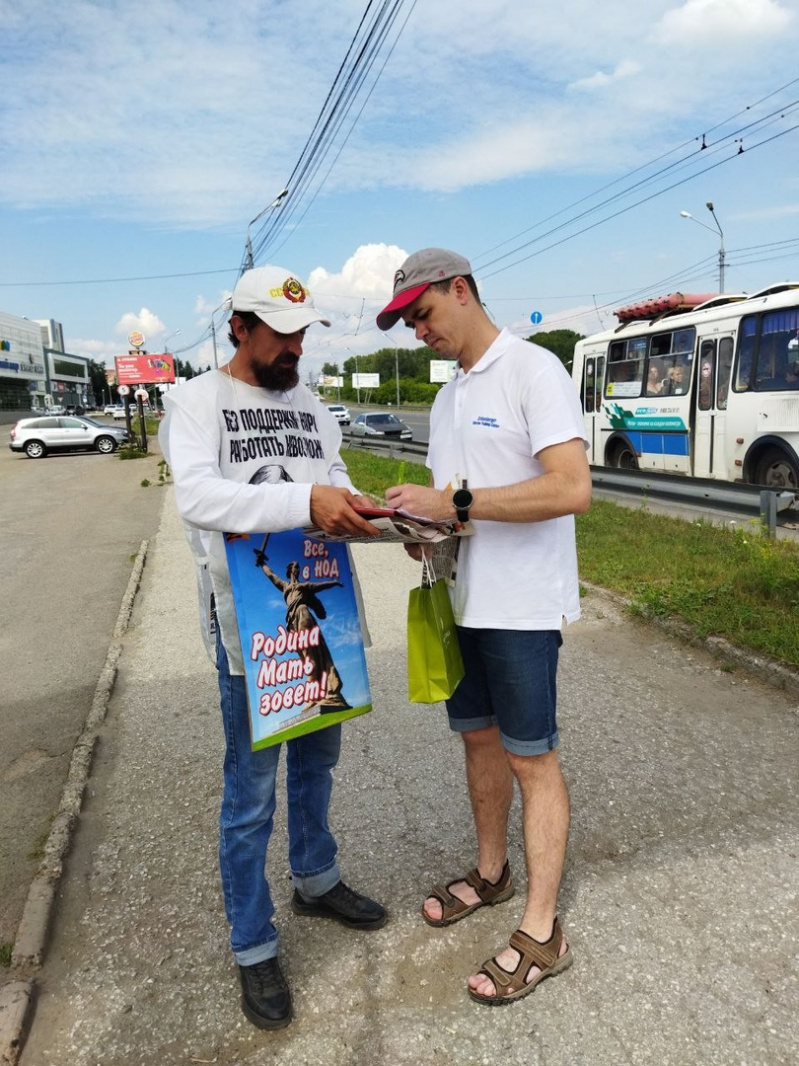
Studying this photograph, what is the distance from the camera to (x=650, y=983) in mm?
2334

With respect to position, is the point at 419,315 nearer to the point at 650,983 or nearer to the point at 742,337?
the point at 650,983

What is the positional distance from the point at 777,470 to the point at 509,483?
10085mm

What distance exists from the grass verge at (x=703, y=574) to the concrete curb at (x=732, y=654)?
4 cm

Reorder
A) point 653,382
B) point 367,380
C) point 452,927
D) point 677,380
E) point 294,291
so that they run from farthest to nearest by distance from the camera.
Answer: point 367,380, point 653,382, point 677,380, point 452,927, point 294,291

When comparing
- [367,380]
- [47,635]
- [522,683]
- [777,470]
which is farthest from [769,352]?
[367,380]

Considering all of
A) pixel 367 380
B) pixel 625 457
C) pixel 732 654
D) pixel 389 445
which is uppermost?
pixel 367 380

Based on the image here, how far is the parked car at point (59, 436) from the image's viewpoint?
1219 inches

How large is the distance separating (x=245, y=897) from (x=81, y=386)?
477 ft

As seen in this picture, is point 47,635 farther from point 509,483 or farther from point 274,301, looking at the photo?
point 509,483

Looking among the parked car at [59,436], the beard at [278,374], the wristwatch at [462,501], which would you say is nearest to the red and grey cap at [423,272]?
the beard at [278,374]

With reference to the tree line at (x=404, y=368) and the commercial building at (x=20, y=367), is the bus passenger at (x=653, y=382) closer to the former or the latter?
the tree line at (x=404, y=368)

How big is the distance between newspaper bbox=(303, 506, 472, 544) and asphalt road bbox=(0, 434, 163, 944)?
6.19 feet

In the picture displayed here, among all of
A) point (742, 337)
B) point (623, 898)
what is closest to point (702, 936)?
point (623, 898)

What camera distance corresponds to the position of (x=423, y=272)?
7.50 feet
